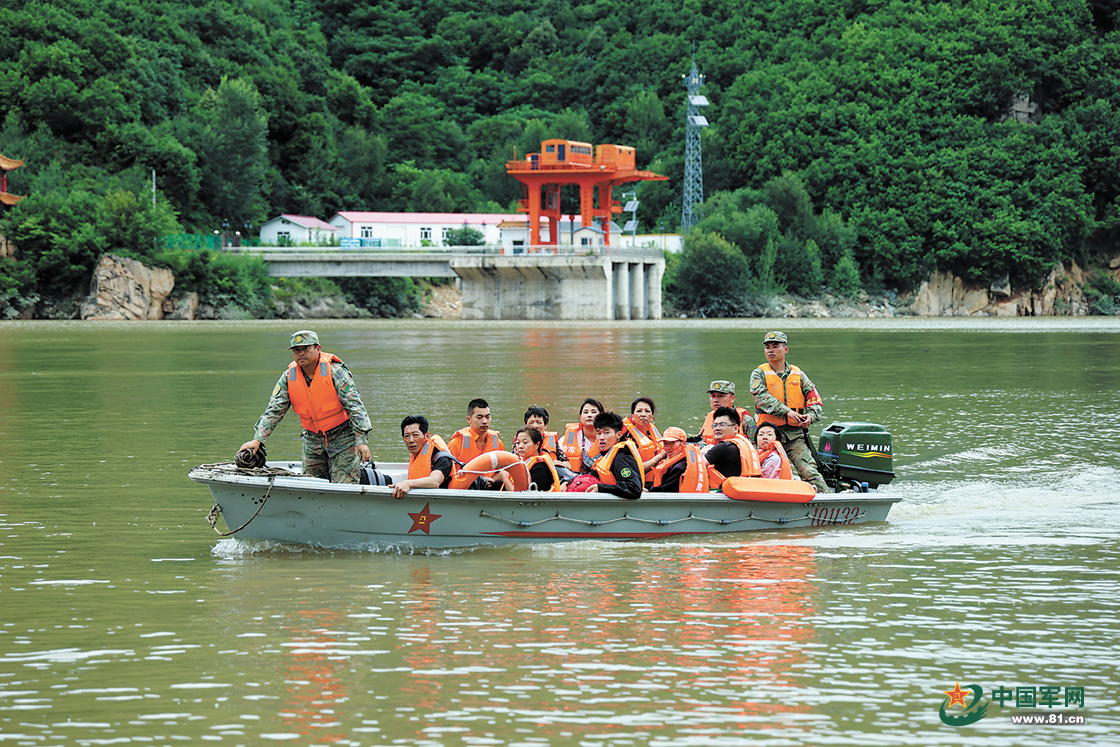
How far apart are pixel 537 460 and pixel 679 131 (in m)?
108

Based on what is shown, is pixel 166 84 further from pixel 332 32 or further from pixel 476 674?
pixel 476 674

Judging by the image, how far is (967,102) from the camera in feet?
343

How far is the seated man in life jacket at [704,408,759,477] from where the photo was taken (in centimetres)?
1302

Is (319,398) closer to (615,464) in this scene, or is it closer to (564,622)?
(615,464)

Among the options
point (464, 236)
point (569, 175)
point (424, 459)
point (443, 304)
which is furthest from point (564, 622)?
point (443, 304)

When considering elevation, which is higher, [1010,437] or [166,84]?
[166,84]

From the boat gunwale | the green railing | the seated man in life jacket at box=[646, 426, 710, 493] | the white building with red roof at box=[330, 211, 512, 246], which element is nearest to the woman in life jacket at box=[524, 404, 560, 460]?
the boat gunwale

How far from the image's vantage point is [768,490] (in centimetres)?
1279

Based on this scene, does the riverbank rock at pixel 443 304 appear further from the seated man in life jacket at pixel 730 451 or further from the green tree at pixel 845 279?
the seated man in life jacket at pixel 730 451

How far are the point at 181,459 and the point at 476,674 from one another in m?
11.4

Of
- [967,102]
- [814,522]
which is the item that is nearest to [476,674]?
[814,522]

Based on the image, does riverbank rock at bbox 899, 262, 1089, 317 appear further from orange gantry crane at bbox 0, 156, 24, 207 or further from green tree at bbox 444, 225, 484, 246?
orange gantry crane at bbox 0, 156, 24, 207

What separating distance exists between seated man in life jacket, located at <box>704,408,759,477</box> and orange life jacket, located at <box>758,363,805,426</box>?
32.4 inches

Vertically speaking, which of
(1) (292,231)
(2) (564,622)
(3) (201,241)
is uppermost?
(1) (292,231)
